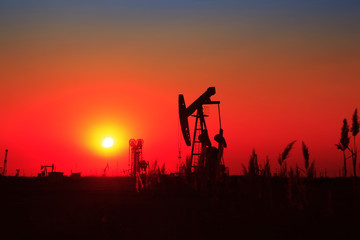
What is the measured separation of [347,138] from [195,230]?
31.1 ft

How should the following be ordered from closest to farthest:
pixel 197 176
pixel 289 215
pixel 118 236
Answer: pixel 118 236 < pixel 289 215 < pixel 197 176

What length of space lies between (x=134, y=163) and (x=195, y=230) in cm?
6098

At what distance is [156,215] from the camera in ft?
29.5

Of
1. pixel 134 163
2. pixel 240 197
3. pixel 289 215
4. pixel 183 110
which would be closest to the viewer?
pixel 289 215

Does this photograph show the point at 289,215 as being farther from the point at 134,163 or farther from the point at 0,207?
the point at 134,163

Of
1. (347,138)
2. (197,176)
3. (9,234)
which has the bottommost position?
(9,234)

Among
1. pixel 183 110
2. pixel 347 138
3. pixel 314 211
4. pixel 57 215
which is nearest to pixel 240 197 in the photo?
pixel 314 211

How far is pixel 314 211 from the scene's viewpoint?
28.8 feet

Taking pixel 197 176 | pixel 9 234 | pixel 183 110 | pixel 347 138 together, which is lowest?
pixel 9 234

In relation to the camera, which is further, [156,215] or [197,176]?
[197,176]

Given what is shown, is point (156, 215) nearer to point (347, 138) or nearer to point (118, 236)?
point (118, 236)

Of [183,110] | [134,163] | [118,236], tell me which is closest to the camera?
[118,236]

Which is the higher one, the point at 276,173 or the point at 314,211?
the point at 276,173

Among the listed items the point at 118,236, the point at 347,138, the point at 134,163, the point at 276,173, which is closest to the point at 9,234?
the point at 118,236
